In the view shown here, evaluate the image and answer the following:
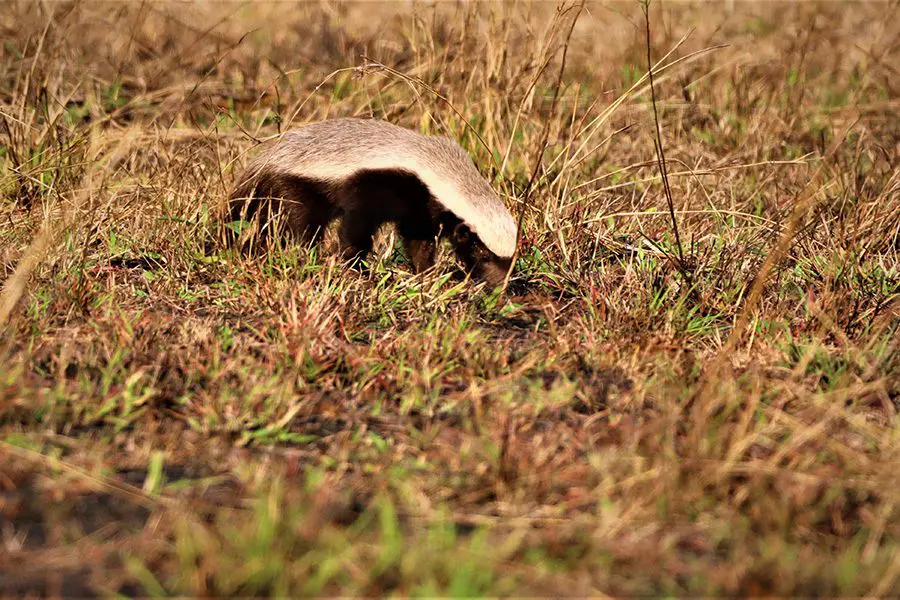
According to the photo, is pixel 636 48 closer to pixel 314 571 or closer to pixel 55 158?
pixel 55 158

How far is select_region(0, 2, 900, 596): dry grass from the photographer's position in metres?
2.09

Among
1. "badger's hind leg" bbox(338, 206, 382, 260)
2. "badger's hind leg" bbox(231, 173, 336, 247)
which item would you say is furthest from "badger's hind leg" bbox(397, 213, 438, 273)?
"badger's hind leg" bbox(231, 173, 336, 247)

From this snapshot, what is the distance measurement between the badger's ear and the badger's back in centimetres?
3

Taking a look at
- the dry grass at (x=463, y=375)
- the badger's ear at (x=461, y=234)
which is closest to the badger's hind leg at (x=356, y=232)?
the dry grass at (x=463, y=375)

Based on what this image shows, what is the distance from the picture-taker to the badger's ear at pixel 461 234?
12.8ft

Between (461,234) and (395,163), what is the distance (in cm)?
39

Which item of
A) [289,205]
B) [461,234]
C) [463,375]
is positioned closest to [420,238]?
[461,234]

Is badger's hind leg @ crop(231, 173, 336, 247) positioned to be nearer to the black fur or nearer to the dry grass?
the black fur

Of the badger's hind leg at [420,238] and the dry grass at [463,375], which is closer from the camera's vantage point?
the dry grass at [463,375]

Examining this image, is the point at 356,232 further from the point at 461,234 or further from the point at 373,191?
the point at 461,234

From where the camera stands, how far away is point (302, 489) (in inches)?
93.0

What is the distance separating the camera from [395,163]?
3.98 meters

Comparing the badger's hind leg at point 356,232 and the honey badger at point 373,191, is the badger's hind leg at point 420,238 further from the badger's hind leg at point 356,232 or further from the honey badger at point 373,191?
the badger's hind leg at point 356,232

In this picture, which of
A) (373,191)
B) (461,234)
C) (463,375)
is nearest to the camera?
(463,375)
